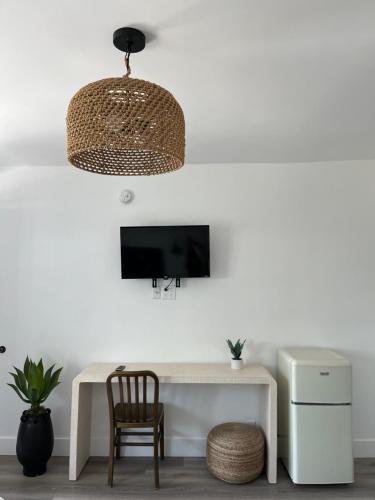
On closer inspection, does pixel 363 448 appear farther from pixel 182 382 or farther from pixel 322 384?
pixel 182 382

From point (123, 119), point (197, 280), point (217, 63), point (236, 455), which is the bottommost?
point (236, 455)

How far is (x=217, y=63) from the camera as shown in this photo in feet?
6.36

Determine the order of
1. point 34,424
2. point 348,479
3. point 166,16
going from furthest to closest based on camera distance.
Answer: point 34,424 < point 348,479 < point 166,16

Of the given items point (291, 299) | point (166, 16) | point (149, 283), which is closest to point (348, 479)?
point (291, 299)

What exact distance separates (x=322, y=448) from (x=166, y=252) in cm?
195

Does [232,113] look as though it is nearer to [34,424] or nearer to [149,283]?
[149,283]

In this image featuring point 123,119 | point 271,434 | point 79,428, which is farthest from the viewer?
point 79,428

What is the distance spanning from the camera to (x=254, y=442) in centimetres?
295

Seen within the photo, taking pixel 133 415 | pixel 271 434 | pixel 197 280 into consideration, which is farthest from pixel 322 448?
pixel 197 280

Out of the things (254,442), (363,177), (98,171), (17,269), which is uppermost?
(363,177)

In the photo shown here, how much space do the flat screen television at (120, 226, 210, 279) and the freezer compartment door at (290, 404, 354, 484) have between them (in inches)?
55.5

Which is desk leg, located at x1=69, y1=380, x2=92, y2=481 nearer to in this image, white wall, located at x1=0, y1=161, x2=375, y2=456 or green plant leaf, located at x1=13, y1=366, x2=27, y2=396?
white wall, located at x1=0, y1=161, x2=375, y2=456

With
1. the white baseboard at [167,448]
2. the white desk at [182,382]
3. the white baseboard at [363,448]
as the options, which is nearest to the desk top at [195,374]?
the white desk at [182,382]

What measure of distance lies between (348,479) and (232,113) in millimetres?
2771
